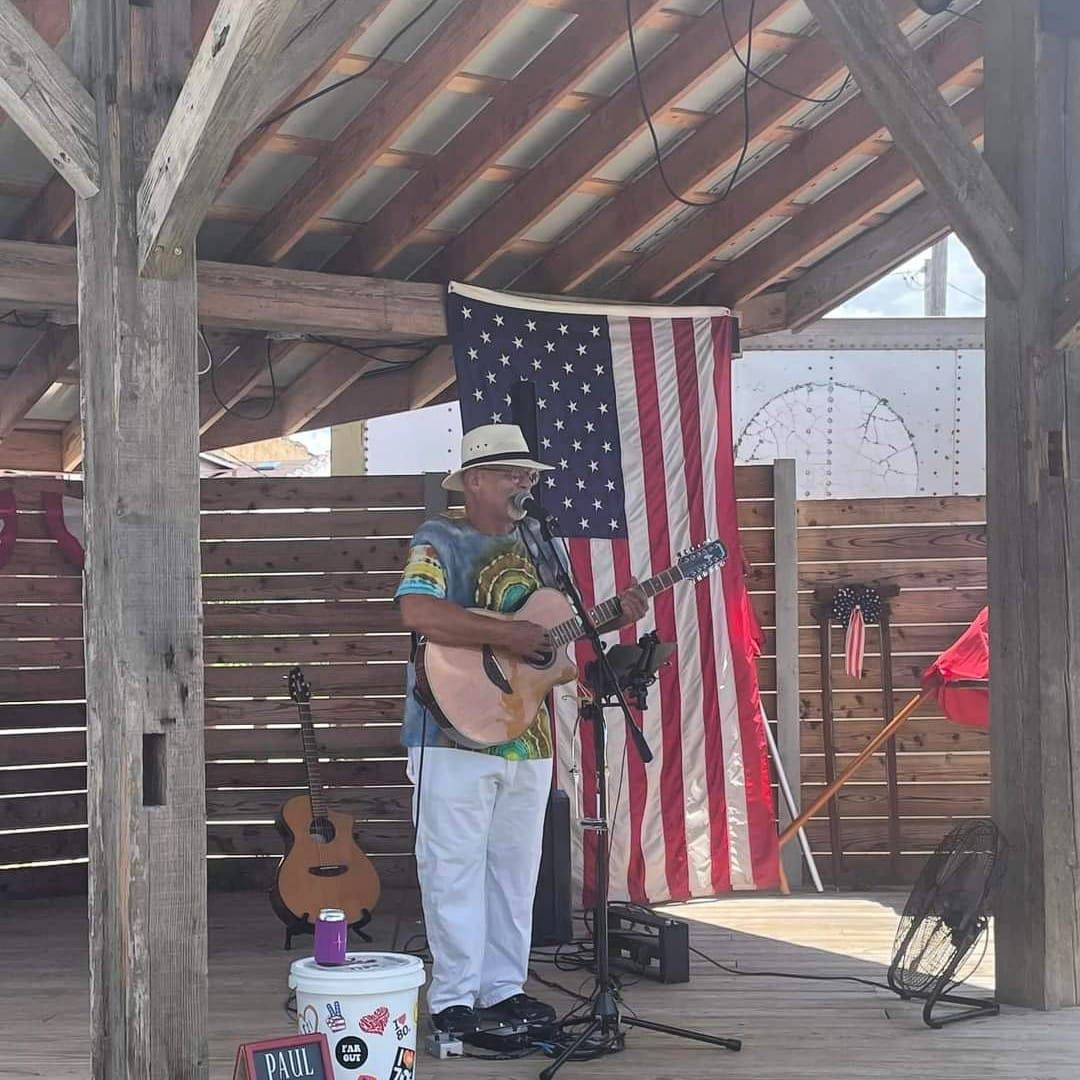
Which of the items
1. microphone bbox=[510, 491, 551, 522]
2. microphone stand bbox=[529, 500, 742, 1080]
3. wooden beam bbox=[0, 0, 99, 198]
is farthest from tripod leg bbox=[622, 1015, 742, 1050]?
wooden beam bbox=[0, 0, 99, 198]

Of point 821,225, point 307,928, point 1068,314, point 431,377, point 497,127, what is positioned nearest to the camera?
point 1068,314

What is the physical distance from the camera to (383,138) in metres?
5.00

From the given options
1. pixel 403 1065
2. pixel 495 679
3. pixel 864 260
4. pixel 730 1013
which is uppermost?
pixel 864 260

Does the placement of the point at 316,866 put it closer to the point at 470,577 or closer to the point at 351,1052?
the point at 470,577

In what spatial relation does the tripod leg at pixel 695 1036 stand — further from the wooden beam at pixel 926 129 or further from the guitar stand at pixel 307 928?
the wooden beam at pixel 926 129

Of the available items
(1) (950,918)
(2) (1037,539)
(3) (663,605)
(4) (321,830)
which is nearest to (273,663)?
(4) (321,830)

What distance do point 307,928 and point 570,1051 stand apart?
200 cm

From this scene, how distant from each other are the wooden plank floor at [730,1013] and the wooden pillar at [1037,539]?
0.29 meters

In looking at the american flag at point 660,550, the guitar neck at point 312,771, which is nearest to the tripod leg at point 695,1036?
the guitar neck at point 312,771

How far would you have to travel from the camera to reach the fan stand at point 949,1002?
430 centimetres

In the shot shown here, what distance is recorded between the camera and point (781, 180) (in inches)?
235

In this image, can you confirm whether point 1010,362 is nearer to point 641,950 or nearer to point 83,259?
point 641,950

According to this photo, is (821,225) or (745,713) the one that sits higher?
(821,225)

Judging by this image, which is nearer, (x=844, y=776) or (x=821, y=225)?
(x=821, y=225)
